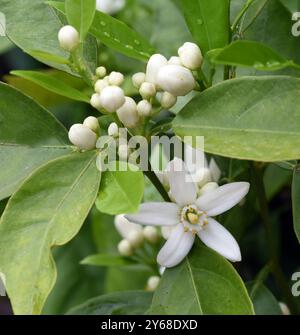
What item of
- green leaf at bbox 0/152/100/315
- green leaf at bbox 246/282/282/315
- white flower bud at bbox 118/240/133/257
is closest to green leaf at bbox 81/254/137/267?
white flower bud at bbox 118/240/133/257

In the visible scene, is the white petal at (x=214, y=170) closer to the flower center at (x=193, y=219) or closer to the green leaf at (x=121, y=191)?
the flower center at (x=193, y=219)

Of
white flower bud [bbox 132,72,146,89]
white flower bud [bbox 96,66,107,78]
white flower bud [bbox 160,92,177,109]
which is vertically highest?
white flower bud [bbox 96,66,107,78]

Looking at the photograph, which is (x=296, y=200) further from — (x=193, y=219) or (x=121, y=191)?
(x=121, y=191)

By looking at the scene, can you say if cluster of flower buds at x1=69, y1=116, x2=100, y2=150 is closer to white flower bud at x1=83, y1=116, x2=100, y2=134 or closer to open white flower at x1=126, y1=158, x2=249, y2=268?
white flower bud at x1=83, y1=116, x2=100, y2=134

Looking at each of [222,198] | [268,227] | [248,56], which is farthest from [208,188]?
[248,56]

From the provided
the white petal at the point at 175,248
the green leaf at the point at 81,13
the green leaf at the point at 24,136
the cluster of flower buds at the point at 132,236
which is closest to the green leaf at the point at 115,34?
the green leaf at the point at 81,13

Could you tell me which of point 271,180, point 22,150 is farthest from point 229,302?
point 271,180
